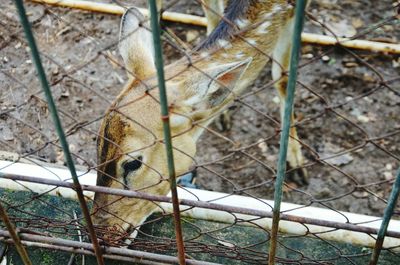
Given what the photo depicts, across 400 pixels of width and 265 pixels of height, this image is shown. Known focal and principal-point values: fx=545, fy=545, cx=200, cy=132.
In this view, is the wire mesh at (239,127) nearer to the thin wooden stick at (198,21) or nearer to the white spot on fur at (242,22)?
the thin wooden stick at (198,21)

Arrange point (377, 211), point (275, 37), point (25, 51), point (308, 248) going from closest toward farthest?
point (308, 248)
point (275, 37)
point (377, 211)
point (25, 51)

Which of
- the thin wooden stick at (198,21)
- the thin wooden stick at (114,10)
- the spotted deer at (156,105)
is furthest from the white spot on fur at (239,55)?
the thin wooden stick at (114,10)

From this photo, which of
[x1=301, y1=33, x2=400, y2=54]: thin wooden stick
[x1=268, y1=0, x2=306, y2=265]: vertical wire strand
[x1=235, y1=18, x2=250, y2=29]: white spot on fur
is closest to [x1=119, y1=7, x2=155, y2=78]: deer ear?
[x1=235, y1=18, x2=250, y2=29]: white spot on fur

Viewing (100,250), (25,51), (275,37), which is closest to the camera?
(100,250)

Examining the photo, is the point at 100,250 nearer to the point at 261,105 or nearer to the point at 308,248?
the point at 308,248

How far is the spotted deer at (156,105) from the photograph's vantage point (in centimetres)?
301

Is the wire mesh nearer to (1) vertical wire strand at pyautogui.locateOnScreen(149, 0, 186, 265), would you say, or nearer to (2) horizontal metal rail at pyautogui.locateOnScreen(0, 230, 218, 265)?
(2) horizontal metal rail at pyautogui.locateOnScreen(0, 230, 218, 265)

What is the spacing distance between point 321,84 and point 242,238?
236cm

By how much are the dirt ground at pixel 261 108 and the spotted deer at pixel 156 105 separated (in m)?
0.71

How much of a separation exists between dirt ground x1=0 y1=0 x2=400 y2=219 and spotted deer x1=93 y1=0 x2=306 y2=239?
2.34 feet

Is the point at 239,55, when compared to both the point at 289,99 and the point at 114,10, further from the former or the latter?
the point at 114,10

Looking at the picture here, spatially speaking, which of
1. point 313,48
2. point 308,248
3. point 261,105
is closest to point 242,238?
point 308,248

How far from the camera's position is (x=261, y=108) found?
494 centimetres

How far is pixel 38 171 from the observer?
11.4 feet
